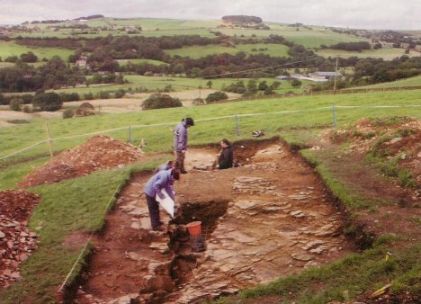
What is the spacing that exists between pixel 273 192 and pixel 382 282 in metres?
5.64

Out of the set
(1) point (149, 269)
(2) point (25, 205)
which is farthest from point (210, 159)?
(1) point (149, 269)

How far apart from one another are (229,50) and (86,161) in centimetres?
6896

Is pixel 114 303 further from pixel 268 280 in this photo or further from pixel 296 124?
pixel 296 124

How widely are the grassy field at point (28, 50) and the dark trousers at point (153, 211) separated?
2787 inches

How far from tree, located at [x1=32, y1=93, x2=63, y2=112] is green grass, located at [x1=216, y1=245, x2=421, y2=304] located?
4456cm

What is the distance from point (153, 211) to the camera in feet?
36.8

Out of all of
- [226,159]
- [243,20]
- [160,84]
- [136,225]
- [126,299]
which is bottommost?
[126,299]

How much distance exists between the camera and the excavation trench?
899 centimetres

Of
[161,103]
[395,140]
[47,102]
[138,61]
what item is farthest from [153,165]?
[138,61]

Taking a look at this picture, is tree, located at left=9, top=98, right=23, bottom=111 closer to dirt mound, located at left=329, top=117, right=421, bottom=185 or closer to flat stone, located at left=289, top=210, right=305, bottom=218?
dirt mound, located at left=329, top=117, right=421, bottom=185

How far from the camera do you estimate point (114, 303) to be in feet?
27.9

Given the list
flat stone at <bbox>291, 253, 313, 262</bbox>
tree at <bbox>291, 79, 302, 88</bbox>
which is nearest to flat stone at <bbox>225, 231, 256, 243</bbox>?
flat stone at <bbox>291, 253, 313, 262</bbox>

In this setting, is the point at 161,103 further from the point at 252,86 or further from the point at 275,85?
the point at 275,85

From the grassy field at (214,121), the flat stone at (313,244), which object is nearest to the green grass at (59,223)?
A: the flat stone at (313,244)
